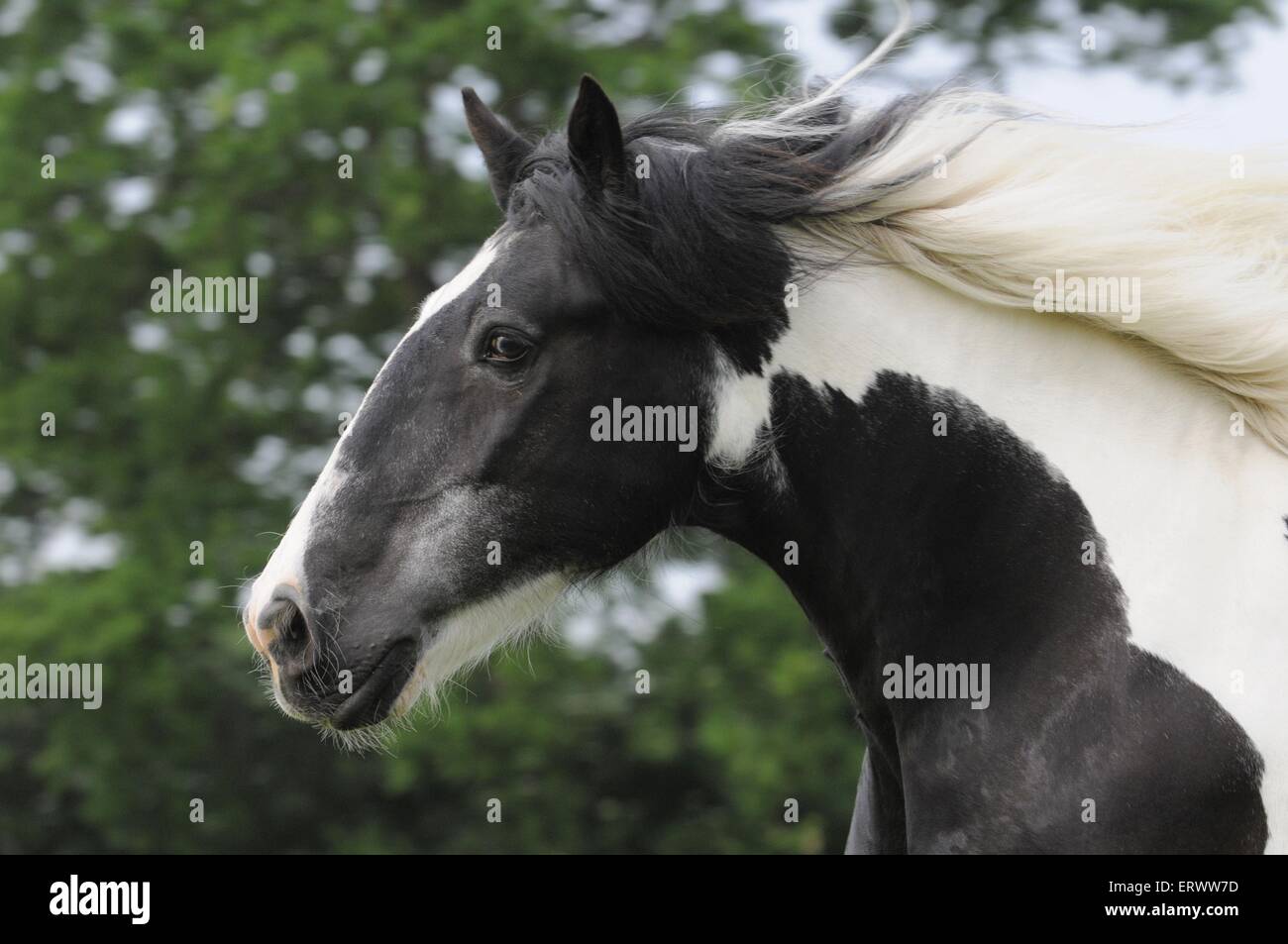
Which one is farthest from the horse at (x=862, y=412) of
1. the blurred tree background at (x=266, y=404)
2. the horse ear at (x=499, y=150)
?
the blurred tree background at (x=266, y=404)

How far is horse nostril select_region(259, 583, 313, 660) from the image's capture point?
2878 mm

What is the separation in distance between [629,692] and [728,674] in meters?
0.70

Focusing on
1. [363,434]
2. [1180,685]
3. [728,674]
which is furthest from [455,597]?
[728,674]

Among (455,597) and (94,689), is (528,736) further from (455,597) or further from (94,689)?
(455,597)

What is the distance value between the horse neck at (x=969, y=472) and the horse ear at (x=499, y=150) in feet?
2.41

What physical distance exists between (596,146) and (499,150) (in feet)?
1.28

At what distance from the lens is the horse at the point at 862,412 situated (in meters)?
2.77

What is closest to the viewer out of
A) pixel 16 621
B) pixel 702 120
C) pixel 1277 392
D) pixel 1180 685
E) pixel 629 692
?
pixel 1180 685

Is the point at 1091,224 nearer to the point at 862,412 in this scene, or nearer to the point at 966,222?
the point at 966,222

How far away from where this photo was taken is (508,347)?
2871 mm

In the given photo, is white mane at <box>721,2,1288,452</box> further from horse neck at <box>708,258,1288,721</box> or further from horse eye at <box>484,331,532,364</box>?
horse eye at <box>484,331,532,364</box>

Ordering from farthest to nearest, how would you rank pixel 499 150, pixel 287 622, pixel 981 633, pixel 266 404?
pixel 266 404, pixel 499 150, pixel 287 622, pixel 981 633

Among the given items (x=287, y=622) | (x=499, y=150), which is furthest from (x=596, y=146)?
(x=287, y=622)

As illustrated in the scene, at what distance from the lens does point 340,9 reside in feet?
29.1
